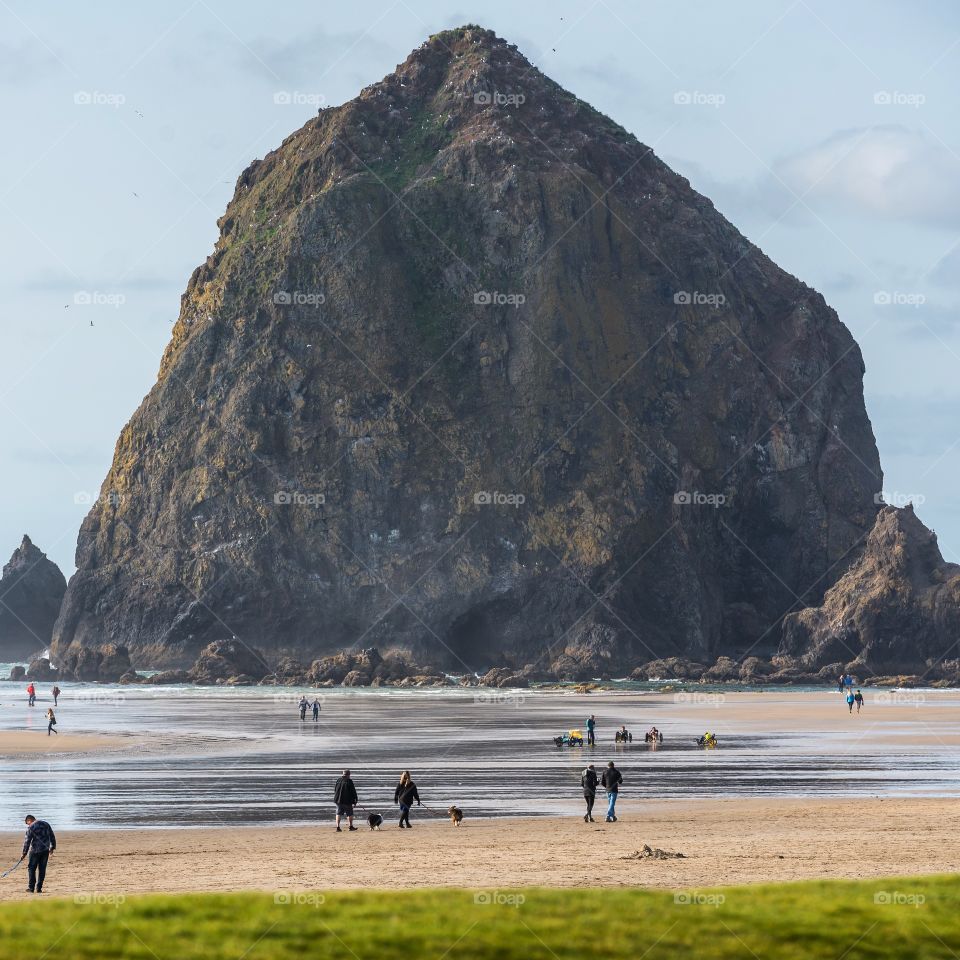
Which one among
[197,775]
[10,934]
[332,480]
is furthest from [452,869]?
[332,480]

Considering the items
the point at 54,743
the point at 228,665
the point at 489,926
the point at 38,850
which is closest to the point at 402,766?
the point at 54,743

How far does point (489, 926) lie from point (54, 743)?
161ft

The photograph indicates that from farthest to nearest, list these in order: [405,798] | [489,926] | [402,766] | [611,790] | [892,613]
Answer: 1. [892,613]
2. [402,766]
3. [611,790]
4. [405,798]
5. [489,926]

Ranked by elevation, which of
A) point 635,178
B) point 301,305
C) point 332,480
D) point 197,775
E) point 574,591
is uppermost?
point 635,178

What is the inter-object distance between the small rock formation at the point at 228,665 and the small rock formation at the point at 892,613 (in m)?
52.1

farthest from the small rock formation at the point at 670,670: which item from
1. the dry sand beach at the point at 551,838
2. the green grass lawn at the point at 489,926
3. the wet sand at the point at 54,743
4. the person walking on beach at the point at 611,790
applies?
the green grass lawn at the point at 489,926

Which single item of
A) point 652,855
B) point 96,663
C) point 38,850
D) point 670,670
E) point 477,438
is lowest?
point 652,855

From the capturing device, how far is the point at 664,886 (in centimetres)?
2366

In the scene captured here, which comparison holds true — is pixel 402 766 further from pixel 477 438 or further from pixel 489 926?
pixel 477 438

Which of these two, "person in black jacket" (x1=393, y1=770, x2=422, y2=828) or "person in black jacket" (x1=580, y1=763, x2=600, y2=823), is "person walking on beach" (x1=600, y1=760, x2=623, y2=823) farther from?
"person in black jacket" (x1=393, y1=770, x2=422, y2=828)

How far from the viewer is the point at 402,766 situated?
50.3 meters

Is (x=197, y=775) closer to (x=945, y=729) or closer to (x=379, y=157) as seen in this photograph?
(x=945, y=729)

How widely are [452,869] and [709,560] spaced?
145m

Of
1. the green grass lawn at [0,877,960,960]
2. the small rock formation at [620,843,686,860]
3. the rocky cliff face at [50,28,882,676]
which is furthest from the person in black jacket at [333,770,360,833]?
the rocky cliff face at [50,28,882,676]
